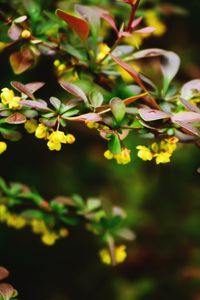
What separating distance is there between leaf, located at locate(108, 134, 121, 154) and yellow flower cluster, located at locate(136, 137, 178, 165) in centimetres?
4

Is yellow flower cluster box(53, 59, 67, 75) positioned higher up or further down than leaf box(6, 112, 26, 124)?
further down

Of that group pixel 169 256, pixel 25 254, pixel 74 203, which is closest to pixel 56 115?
pixel 74 203

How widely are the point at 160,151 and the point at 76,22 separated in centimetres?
27

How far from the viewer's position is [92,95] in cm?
75

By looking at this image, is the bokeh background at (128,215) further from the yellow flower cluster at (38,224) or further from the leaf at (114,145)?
the leaf at (114,145)

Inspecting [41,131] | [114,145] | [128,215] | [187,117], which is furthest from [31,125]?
[128,215]

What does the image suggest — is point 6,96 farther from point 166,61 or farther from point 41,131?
point 166,61

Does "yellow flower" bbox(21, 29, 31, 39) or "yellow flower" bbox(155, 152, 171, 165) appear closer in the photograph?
"yellow flower" bbox(155, 152, 171, 165)

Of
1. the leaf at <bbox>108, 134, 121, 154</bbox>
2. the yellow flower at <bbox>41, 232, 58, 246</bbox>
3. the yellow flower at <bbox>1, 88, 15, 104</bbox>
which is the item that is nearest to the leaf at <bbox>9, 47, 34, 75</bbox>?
the yellow flower at <bbox>1, 88, 15, 104</bbox>

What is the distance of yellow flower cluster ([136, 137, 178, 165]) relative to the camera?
707mm

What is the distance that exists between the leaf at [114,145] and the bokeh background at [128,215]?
85 centimetres

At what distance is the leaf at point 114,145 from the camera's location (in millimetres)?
693

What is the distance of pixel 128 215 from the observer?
1731mm

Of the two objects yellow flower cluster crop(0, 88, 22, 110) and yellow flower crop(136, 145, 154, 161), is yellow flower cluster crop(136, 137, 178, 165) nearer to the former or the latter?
yellow flower crop(136, 145, 154, 161)
